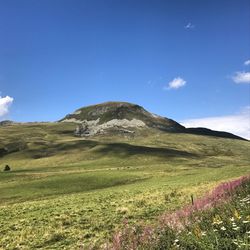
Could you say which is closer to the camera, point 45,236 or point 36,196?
point 45,236

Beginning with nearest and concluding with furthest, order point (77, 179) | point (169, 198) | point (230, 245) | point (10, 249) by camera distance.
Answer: point (230, 245) < point (10, 249) < point (169, 198) < point (77, 179)

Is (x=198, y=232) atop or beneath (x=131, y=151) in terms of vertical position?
beneath

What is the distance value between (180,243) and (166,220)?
3.50 m

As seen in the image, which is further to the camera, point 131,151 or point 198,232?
point 131,151

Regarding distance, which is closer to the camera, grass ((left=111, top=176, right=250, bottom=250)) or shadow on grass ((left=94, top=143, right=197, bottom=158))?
grass ((left=111, top=176, right=250, bottom=250))

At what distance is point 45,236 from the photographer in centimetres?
2158

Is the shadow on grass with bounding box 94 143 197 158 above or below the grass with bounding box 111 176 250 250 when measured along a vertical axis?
above

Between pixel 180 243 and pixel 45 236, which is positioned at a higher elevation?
pixel 180 243

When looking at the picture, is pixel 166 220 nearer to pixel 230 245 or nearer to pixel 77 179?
pixel 230 245

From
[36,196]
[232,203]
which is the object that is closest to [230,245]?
[232,203]

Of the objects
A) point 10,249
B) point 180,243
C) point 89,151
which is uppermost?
point 89,151

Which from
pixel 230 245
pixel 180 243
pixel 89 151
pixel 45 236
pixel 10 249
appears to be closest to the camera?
pixel 230 245

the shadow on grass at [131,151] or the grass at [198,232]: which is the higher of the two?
the shadow on grass at [131,151]

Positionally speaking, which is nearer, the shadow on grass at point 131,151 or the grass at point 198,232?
the grass at point 198,232
